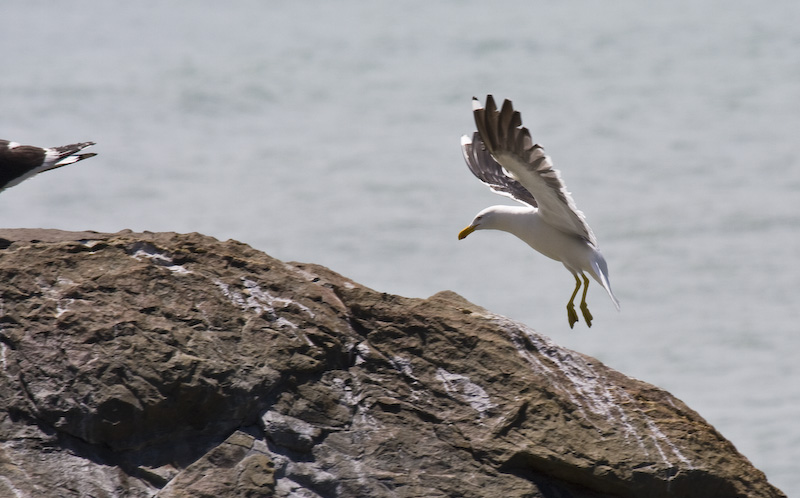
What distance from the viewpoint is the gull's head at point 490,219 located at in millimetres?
8164

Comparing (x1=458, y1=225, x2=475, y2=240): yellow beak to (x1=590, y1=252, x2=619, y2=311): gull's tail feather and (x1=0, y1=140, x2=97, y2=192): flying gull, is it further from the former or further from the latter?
(x1=0, y1=140, x2=97, y2=192): flying gull

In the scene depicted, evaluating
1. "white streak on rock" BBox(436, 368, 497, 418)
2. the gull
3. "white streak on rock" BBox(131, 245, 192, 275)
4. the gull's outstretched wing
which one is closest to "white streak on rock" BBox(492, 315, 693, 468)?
"white streak on rock" BBox(436, 368, 497, 418)

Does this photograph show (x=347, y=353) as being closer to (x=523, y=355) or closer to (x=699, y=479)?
(x=523, y=355)

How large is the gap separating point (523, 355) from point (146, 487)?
2.28m

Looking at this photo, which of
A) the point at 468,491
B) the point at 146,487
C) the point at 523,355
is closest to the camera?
the point at 146,487

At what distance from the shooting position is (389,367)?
19.7 feet

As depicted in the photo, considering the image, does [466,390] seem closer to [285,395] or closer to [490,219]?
[285,395]

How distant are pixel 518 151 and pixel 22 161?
3.83m

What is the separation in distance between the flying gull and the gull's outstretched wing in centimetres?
330

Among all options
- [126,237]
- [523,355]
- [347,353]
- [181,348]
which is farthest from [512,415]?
[126,237]

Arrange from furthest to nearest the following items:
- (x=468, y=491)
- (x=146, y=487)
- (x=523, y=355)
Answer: (x=523, y=355)
(x=468, y=491)
(x=146, y=487)

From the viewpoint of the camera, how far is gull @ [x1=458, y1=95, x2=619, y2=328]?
6.92 metres

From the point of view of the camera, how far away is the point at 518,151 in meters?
6.98

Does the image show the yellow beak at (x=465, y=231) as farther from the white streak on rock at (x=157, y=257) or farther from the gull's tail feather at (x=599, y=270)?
the white streak on rock at (x=157, y=257)
